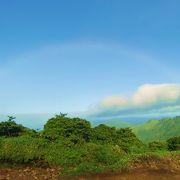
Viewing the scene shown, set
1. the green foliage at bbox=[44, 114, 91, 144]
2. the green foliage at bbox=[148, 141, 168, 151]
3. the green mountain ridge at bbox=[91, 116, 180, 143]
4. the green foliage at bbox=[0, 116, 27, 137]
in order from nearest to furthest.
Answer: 1. the green foliage at bbox=[44, 114, 91, 144]
2. the green foliage at bbox=[0, 116, 27, 137]
3. the green foliage at bbox=[148, 141, 168, 151]
4. the green mountain ridge at bbox=[91, 116, 180, 143]

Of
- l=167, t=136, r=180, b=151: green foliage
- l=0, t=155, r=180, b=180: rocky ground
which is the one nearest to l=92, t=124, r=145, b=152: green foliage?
l=0, t=155, r=180, b=180: rocky ground

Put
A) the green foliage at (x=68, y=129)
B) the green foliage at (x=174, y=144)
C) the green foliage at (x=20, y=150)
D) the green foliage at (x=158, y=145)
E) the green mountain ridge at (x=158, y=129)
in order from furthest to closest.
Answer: the green mountain ridge at (x=158, y=129)
the green foliage at (x=174, y=144)
the green foliage at (x=158, y=145)
the green foliage at (x=68, y=129)
the green foliage at (x=20, y=150)

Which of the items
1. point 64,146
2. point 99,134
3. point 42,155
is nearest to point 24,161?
point 42,155

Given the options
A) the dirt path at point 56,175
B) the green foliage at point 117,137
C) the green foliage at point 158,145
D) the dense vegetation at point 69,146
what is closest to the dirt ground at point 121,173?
the dirt path at point 56,175

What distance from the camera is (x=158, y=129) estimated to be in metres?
89.7

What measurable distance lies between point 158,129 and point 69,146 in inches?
2881

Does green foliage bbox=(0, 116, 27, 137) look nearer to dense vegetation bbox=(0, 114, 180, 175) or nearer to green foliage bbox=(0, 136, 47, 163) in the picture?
dense vegetation bbox=(0, 114, 180, 175)

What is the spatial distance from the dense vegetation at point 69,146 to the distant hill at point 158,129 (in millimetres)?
58319

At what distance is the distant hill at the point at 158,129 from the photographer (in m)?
81.5

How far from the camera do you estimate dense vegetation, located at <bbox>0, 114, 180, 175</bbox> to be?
1733 cm

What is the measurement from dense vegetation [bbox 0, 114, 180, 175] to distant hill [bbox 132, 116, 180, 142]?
191ft

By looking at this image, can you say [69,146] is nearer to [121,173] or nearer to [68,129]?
[68,129]

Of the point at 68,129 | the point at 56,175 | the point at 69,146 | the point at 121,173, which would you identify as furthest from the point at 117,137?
the point at 56,175

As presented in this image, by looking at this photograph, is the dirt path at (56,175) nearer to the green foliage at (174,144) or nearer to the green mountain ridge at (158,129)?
the green foliage at (174,144)
